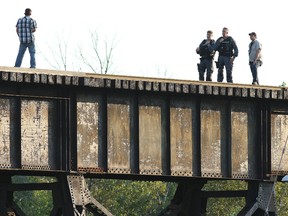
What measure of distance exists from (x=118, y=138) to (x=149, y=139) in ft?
3.51

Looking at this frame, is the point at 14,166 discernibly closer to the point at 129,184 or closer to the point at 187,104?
the point at 187,104

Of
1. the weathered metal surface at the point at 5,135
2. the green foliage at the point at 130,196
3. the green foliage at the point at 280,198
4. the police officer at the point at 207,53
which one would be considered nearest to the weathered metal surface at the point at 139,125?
the weathered metal surface at the point at 5,135

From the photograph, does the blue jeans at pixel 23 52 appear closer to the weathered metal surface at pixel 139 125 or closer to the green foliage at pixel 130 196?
the weathered metal surface at pixel 139 125

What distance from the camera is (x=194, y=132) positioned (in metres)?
46.4

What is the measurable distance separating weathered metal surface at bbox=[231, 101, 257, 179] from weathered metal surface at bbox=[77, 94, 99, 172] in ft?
15.5

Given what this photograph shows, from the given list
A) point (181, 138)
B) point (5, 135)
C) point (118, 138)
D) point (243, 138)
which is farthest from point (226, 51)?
point (5, 135)

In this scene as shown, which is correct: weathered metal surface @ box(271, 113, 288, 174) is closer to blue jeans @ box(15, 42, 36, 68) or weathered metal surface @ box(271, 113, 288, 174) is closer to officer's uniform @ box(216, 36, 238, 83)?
officer's uniform @ box(216, 36, 238, 83)

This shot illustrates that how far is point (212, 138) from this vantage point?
46.7 metres

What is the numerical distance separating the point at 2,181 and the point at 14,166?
5.04 metres

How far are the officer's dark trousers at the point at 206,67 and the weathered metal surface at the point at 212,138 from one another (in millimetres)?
1944

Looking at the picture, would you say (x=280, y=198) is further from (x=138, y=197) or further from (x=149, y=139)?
(x=149, y=139)

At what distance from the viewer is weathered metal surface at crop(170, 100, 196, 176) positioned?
46.0 metres

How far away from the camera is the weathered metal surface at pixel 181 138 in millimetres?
Answer: 45969

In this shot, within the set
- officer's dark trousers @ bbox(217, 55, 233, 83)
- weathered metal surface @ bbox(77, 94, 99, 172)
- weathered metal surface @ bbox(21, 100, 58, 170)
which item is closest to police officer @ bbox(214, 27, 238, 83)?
officer's dark trousers @ bbox(217, 55, 233, 83)
